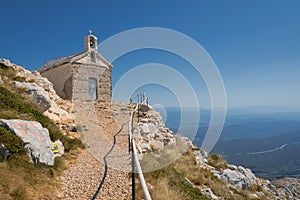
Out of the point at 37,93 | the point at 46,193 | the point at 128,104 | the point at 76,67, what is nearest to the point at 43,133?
the point at 46,193

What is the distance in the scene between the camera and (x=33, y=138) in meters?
6.06

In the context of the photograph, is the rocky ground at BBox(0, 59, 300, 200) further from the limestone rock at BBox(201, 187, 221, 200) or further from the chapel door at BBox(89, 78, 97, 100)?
the chapel door at BBox(89, 78, 97, 100)

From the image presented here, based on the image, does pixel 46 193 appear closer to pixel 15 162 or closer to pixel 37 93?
pixel 15 162

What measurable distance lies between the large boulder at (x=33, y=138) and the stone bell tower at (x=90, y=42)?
19.3 m

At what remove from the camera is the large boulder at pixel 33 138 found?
18.9ft

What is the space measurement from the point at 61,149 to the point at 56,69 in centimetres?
1880

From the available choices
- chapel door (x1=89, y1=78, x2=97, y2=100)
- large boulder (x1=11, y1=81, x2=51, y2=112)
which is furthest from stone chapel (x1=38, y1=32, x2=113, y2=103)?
large boulder (x1=11, y1=81, x2=51, y2=112)

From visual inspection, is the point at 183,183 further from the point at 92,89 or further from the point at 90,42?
the point at 90,42

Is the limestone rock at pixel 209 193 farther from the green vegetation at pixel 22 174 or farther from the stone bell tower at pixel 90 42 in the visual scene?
the stone bell tower at pixel 90 42

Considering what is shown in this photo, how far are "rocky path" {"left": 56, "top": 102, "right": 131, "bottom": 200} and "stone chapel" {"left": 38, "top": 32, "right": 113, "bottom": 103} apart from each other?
9861 mm

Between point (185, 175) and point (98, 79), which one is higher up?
point (98, 79)

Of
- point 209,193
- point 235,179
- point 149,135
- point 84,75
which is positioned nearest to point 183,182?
point 209,193

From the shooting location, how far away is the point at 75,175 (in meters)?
5.98

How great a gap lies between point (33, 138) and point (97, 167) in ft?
6.42
